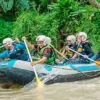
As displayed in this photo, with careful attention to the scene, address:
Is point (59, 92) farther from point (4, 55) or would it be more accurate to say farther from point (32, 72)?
point (4, 55)

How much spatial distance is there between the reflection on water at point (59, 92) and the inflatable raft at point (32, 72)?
0.16 m

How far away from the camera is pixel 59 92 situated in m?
7.72

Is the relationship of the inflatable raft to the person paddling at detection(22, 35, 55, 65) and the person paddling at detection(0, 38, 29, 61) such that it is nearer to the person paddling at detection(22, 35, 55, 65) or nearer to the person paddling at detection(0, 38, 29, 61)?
the person paddling at detection(22, 35, 55, 65)

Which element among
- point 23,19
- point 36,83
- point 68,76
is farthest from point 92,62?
point 23,19

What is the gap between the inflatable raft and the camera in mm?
8195

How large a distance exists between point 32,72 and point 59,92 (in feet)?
2.83

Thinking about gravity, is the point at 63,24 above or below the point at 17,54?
below

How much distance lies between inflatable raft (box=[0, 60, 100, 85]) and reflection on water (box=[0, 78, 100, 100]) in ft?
0.51

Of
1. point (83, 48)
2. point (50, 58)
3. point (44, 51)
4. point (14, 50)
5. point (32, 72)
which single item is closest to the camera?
point (32, 72)

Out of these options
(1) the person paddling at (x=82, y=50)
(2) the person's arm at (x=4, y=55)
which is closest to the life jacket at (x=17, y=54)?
(2) the person's arm at (x=4, y=55)

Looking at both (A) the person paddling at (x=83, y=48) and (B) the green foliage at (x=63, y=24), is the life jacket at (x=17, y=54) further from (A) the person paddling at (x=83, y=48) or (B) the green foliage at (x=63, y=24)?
(B) the green foliage at (x=63, y=24)

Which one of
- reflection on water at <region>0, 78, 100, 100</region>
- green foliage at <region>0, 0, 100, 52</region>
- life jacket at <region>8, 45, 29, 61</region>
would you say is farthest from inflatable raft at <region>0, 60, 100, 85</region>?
green foliage at <region>0, 0, 100, 52</region>

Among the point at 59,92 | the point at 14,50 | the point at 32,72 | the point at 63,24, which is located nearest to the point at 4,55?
the point at 14,50

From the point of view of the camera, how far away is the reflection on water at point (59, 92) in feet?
23.8
